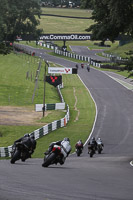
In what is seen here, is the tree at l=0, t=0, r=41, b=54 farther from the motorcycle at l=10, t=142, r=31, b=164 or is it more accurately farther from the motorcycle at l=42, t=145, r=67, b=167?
the motorcycle at l=42, t=145, r=67, b=167

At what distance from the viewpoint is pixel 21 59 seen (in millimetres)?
107812

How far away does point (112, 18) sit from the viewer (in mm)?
36250

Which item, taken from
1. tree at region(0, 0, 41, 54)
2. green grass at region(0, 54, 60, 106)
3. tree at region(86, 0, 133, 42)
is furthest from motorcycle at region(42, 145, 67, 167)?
tree at region(0, 0, 41, 54)

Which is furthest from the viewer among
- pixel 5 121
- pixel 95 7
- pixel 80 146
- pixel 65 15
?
pixel 65 15

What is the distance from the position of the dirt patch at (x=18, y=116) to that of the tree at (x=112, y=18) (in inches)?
447

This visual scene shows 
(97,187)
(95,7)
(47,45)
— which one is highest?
(95,7)

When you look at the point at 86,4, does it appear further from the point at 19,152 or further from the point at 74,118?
the point at 19,152

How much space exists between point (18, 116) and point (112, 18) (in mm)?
18339

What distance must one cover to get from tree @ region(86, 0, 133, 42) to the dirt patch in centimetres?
1136

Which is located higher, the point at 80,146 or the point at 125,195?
the point at 125,195

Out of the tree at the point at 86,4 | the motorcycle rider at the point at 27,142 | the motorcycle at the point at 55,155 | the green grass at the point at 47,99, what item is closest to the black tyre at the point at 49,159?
the motorcycle at the point at 55,155

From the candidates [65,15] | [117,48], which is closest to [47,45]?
[117,48]

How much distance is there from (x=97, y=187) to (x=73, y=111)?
44.5 m

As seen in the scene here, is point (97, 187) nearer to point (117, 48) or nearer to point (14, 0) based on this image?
point (14, 0)
